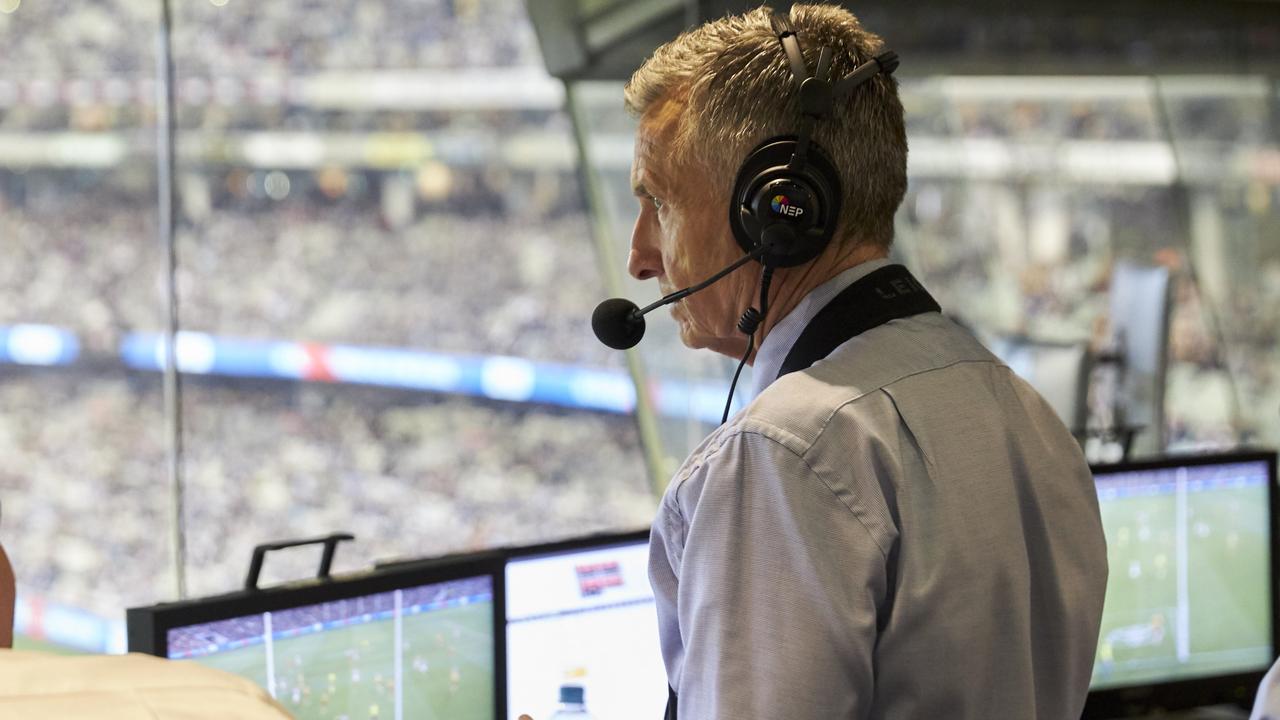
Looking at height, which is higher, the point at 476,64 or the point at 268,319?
the point at 476,64

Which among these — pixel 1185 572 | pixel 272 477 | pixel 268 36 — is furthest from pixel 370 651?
pixel 268 36

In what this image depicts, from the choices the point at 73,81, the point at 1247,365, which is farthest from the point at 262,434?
the point at 1247,365

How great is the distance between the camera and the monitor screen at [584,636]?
5.13 feet

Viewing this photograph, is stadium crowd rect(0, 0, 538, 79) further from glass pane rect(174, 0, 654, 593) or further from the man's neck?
the man's neck

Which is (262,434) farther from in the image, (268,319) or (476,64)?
(476,64)

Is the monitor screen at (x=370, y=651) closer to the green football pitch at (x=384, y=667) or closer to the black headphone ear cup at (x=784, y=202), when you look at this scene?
the green football pitch at (x=384, y=667)

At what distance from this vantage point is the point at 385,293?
11.4 ft

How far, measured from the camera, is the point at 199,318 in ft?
9.11

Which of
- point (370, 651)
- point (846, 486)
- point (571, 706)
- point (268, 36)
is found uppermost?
point (268, 36)

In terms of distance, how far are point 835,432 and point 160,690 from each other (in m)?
0.56

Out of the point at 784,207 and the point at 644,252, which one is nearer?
the point at 784,207

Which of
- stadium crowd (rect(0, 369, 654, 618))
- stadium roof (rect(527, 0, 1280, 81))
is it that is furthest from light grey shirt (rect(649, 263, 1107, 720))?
stadium roof (rect(527, 0, 1280, 81))

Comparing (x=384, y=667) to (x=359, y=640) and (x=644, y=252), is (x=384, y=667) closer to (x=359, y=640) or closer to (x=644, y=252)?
(x=359, y=640)

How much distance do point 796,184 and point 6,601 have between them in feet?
2.08
